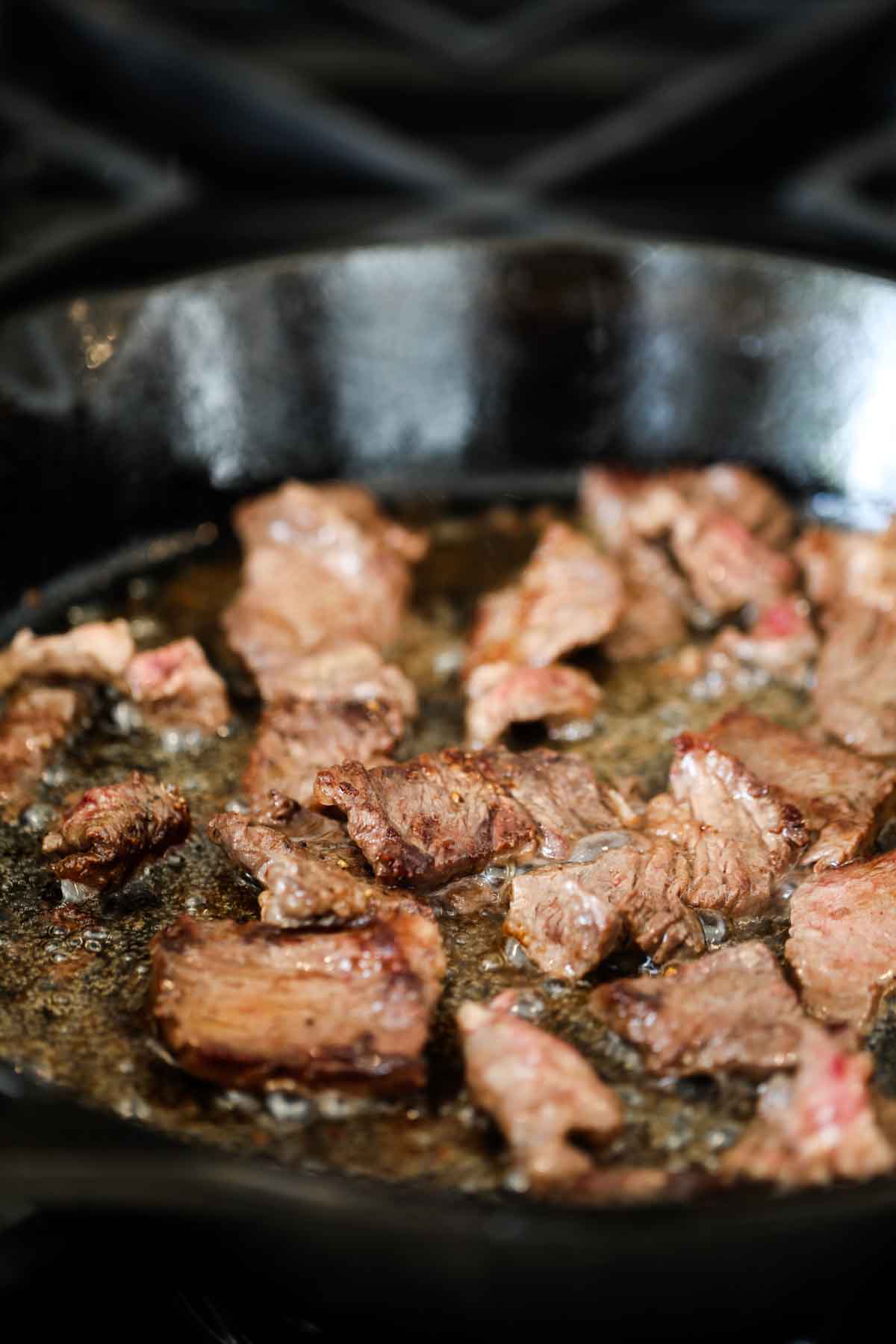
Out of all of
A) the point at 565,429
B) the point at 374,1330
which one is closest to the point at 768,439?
the point at 565,429

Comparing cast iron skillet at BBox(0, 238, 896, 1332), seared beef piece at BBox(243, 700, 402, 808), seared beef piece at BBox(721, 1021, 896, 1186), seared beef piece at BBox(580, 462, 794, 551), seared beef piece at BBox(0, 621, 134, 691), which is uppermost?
cast iron skillet at BBox(0, 238, 896, 1332)

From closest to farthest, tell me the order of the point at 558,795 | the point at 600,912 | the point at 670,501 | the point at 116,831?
the point at 600,912
the point at 116,831
the point at 558,795
the point at 670,501

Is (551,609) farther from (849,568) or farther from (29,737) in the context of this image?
(29,737)

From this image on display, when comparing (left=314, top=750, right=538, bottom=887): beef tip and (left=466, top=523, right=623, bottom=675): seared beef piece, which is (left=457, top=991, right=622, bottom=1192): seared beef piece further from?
(left=466, top=523, right=623, bottom=675): seared beef piece

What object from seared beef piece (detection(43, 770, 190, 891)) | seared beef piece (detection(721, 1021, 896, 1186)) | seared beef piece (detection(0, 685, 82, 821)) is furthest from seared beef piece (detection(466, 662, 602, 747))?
seared beef piece (detection(721, 1021, 896, 1186))

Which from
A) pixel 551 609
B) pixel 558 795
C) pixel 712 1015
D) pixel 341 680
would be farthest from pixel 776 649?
pixel 712 1015

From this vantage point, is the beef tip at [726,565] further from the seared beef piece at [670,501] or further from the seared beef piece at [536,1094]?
the seared beef piece at [536,1094]
